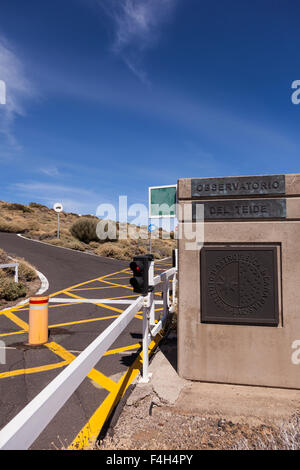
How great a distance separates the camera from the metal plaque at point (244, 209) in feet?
12.9

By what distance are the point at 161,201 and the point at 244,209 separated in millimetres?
4511

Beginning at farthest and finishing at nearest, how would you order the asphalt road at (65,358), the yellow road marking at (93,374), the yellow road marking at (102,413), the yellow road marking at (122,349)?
1. the yellow road marking at (122,349)
2. the yellow road marking at (93,374)
3. the asphalt road at (65,358)
4. the yellow road marking at (102,413)

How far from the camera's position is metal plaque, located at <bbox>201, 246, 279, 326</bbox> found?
393 cm

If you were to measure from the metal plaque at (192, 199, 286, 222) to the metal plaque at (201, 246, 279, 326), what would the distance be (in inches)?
16.1

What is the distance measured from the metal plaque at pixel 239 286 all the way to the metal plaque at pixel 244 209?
409mm

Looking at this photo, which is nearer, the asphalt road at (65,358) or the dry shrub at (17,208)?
the asphalt road at (65,358)

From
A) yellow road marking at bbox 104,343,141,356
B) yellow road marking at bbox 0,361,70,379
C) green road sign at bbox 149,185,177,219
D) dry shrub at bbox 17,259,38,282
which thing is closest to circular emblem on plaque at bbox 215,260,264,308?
yellow road marking at bbox 104,343,141,356

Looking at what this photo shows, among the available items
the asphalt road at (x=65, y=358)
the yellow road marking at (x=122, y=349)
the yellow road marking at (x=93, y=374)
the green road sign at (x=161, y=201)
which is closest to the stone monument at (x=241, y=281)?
the yellow road marking at (x=93, y=374)

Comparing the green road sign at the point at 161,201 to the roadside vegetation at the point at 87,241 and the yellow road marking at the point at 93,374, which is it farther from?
the roadside vegetation at the point at 87,241

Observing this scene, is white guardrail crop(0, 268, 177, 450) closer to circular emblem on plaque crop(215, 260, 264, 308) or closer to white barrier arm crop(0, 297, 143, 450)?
white barrier arm crop(0, 297, 143, 450)

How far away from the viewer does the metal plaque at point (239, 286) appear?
3926mm

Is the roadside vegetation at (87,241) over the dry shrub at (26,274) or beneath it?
over

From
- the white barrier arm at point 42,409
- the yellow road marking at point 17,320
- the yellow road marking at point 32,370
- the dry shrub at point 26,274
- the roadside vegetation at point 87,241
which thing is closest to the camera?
the white barrier arm at point 42,409

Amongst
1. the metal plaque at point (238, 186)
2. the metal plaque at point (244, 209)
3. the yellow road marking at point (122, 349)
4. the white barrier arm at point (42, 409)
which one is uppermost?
the metal plaque at point (238, 186)
